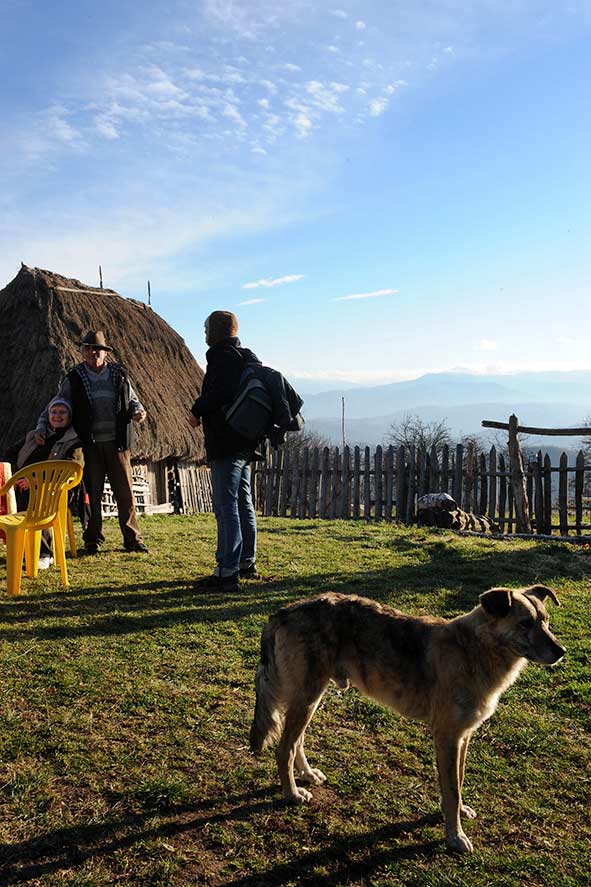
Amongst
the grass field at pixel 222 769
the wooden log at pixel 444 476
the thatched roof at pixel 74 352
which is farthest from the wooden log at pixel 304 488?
the grass field at pixel 222 769

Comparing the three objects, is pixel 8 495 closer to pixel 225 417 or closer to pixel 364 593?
pixel 225 417

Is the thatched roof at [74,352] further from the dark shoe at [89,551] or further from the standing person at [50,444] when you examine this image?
the standing person at [50,444]

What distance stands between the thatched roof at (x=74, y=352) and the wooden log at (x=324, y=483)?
3680 millimetres

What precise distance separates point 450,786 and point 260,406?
402cm

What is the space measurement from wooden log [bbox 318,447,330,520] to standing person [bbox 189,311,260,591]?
9.63 meters

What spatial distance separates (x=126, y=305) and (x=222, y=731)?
633 inches

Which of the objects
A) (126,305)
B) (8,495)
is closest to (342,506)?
(126,305)

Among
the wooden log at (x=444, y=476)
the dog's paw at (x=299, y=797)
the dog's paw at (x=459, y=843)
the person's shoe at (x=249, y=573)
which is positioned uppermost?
the wooden log at (x=444, y=476)

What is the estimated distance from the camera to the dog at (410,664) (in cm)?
293

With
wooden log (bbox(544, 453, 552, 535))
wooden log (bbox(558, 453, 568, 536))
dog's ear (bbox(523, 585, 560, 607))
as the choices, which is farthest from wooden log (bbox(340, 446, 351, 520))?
dog's ear (bbox(523, 585, 560, 607))

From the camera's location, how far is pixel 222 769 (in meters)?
3.47

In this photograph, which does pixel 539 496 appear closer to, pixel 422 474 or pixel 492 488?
pixel 492 488

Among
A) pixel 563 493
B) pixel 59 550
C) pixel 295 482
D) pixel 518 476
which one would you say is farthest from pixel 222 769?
pixel 295 482

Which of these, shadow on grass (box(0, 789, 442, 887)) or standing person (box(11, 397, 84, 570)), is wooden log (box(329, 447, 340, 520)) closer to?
standing person (box(11, 397, 84, 570))
